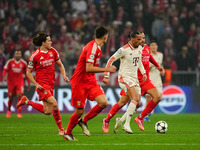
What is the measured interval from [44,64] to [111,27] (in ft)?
34.8

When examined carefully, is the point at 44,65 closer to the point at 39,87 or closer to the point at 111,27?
the point at 39,87

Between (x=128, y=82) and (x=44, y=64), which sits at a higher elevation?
(x=44, y=64)

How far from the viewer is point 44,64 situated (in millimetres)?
11039

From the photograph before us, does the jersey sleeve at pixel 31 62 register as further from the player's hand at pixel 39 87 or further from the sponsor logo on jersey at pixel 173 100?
the sponsor logo on jersey at pixel 173 100

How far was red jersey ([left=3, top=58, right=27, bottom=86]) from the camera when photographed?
17344 mm

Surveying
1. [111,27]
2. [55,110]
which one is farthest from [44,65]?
[111,27]

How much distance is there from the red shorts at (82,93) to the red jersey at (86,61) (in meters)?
0.10

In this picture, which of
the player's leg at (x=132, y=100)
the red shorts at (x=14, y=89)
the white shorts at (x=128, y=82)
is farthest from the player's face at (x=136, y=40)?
the red shorts at (x=14, y=89)

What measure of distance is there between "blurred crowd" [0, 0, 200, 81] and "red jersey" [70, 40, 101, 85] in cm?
1013

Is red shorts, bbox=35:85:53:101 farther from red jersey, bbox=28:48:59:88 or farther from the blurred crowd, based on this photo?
the blurred crowd

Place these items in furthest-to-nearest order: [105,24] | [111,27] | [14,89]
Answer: [105,24] → [111,27] → [14,89]

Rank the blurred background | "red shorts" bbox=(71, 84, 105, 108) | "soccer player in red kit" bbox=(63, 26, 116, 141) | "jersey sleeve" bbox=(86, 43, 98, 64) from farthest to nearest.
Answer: the blurred background → "red shorts" bbox=(71, 84, 105, 108) → "soccer player in red kit" bbox=(63, 26, 116, 141) → "jersey sleeve" bbox=(86, 43, 98, 64)

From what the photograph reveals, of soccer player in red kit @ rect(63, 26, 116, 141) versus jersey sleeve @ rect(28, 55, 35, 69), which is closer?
soccer player in red kit @ rect(63, 26, 116, 141)

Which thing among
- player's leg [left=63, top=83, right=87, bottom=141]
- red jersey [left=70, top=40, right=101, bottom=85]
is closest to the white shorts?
red jersey [left=70, top=40, right=101, bottom=85]
